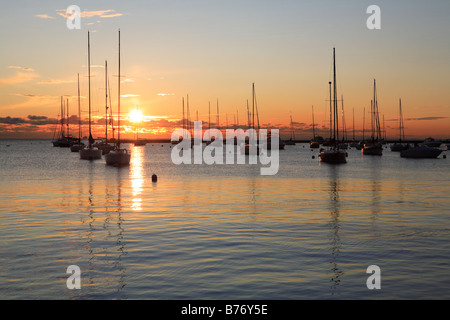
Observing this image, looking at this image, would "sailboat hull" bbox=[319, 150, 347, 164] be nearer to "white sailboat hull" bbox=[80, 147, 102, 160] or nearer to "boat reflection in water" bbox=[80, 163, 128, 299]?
"white sailboat hull" bbox=[80, 147, 102, 160]

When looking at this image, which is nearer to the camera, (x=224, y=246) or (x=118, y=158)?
(x=224, y=246)

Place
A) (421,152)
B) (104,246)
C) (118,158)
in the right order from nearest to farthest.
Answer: (104,246), (118,158), (421,152)

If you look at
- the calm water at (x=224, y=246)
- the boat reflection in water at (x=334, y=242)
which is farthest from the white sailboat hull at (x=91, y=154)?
the boat reflection in water at (x=334, y=242)

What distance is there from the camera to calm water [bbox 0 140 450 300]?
529 inches

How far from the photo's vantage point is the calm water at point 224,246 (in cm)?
1345

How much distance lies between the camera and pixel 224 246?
18938 millimetres

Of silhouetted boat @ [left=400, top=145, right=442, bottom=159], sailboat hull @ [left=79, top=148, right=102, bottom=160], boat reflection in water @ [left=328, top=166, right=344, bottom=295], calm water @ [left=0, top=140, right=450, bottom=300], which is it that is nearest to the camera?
calm water @ [left=0, top=140, right=450, bottom=300]

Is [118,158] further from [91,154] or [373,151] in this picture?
[373,151]

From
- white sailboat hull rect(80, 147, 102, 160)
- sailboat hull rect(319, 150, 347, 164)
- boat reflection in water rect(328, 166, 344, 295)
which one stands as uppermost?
white sailboat hull rect(80, 147, 102, 160)

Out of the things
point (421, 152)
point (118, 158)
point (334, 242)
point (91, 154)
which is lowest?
point (334, 242)

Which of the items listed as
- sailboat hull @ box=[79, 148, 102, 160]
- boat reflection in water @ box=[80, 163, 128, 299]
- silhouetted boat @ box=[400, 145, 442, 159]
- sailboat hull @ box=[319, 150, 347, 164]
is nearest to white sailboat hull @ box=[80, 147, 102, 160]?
sailboat hull @ box=[79, 148, 102, 160]

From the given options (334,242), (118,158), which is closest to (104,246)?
(334,242)

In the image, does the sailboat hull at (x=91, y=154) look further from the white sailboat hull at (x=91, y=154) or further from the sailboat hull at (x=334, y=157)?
the sailboat hull at (x=334, y=157)
